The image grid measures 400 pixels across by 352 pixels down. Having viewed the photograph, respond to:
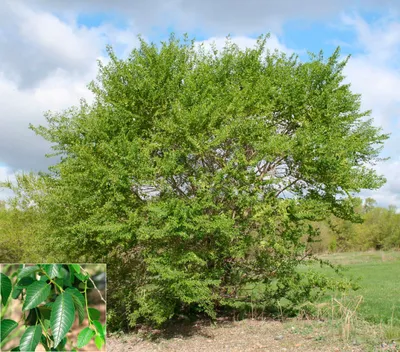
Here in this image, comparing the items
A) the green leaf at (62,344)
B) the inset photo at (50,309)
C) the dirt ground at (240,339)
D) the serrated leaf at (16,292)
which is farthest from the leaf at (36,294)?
the dirt ground at (240,339)

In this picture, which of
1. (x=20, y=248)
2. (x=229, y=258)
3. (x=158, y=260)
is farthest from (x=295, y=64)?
(x=20, y=248)

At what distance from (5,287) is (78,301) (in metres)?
0.42

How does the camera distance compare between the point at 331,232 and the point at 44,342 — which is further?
the point at 331,232

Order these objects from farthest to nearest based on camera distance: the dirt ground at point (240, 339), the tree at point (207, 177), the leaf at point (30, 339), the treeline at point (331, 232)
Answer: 1. the treeline at point (331, 232)
2. the tree at point (207, 177)
3. the dirt ground at point (240, 339)
4. the leaf at point (30, 339)

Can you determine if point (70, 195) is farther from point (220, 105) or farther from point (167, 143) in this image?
point (220, 105)

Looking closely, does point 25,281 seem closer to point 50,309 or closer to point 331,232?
point 50,309

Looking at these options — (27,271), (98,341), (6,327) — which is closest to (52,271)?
(27,271)

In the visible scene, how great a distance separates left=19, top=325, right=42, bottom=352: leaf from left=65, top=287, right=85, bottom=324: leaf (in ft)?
0.79

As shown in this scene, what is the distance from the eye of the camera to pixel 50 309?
264cm

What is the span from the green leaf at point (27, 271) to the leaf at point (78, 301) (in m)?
0.22

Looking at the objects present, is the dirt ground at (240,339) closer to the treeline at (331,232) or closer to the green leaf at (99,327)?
the treeline at (331,232)

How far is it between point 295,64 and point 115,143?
5719 millimetres

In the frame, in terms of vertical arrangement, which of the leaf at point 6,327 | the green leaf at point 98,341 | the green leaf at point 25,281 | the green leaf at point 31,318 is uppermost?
the green leaf at point 25,281

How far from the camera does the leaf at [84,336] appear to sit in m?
2.73
